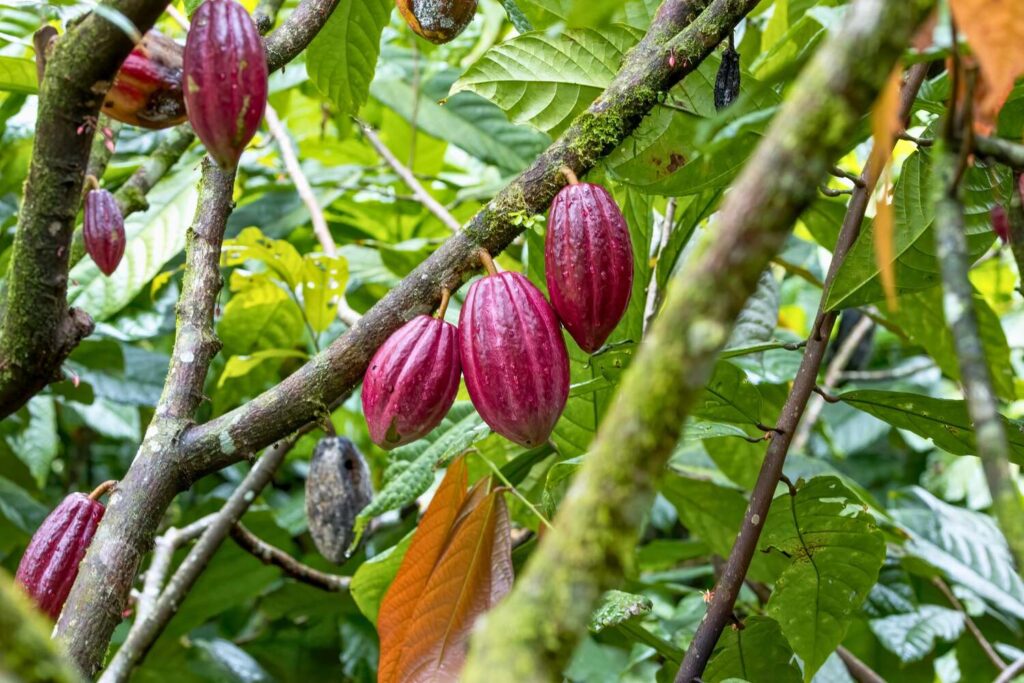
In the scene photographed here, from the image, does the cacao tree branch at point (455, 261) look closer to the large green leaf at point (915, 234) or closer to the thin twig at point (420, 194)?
the large green leaf at point (915, 234)

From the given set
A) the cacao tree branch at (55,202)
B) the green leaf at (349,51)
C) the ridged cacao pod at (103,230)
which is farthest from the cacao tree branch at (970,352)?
the ridged cacao pod at (103,230)

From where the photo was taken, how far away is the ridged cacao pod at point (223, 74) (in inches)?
28.7

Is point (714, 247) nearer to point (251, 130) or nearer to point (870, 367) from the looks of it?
point (251, 130)

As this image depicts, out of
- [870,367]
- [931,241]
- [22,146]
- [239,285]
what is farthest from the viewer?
[870,367]

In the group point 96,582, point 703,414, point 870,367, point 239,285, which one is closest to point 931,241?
point 703,414

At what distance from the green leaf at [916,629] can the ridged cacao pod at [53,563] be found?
1.30 metres

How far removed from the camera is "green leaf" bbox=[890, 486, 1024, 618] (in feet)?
5.62

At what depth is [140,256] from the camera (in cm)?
179

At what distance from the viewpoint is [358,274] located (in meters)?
2.07

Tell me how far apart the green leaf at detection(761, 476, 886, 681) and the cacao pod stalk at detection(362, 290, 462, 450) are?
46 centimetres

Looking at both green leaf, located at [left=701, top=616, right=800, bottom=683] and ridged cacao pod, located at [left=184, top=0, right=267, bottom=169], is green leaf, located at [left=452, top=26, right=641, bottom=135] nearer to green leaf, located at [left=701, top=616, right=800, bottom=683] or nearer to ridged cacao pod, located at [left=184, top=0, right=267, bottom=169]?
ridged cacao pod, located at [left=184, top=0, right=267, bottom=169]

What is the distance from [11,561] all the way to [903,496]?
187 cm

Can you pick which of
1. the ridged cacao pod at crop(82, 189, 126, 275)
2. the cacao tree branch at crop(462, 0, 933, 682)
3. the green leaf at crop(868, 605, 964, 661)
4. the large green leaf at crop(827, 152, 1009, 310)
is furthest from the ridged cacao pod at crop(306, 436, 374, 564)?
the cacao tree branch at crop(462, 0, 933, 682)

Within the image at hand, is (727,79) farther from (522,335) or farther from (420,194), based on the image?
(420,194)
